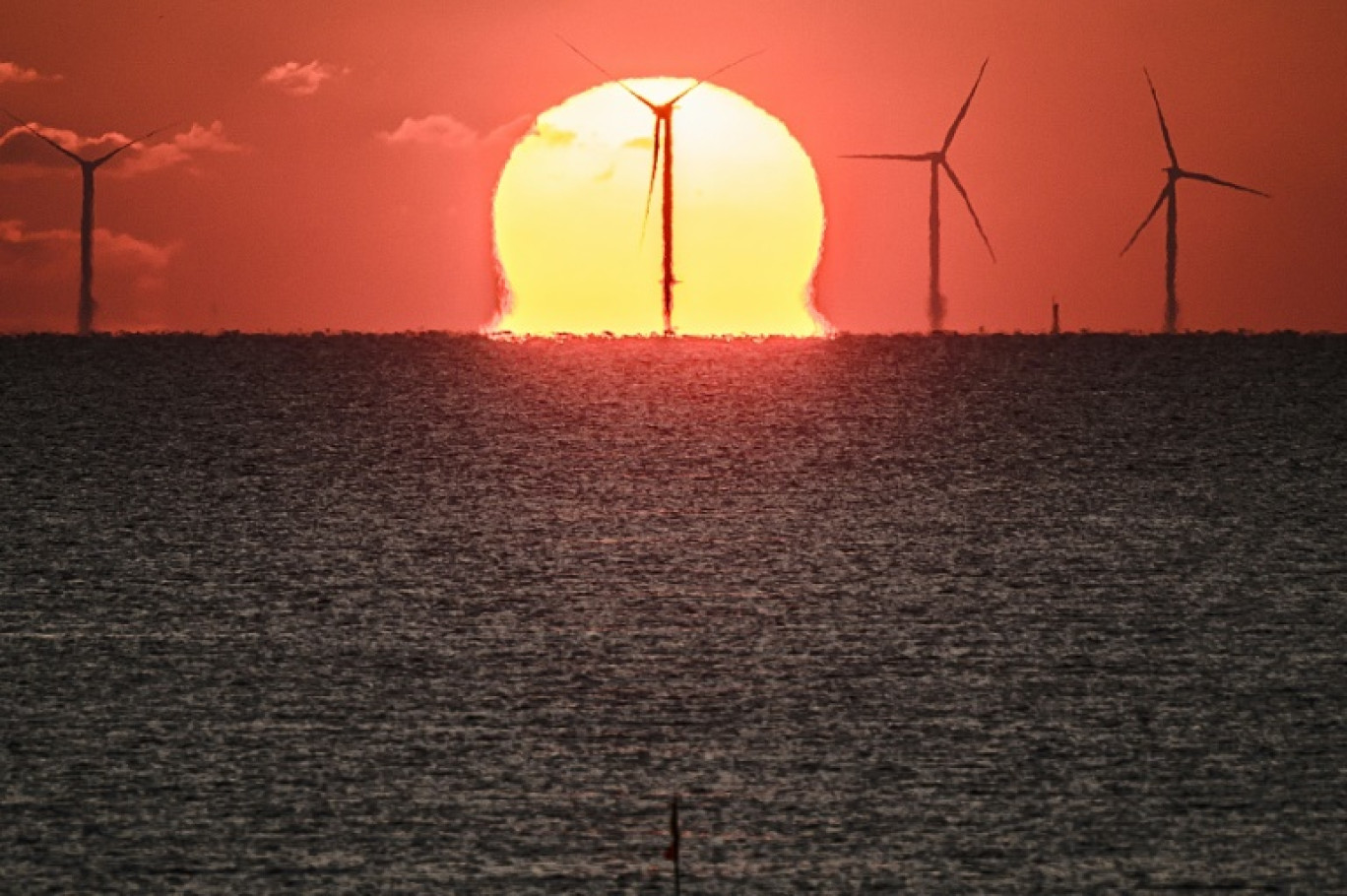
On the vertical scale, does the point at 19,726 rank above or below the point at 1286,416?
below

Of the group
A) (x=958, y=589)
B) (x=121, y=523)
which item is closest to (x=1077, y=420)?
(x=958, y=589)

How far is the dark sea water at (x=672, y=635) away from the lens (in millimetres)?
9773

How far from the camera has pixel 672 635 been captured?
1348 centimetres

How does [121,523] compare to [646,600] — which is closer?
[646,600]

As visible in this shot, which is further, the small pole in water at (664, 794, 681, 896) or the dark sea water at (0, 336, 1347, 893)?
the dark sea water at (0, 336, 1347, 893)

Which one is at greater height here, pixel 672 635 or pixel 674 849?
pixel 672 635

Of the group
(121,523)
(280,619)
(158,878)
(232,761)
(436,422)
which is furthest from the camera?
(436,422)

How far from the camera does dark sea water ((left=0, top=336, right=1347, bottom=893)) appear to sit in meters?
9.77

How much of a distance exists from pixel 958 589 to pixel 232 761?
236 inches

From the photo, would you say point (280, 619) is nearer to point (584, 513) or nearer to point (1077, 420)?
point (584, 513)

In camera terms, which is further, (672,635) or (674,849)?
(672,635)

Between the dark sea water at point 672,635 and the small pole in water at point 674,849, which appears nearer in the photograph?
the small pole in water at point 674,849

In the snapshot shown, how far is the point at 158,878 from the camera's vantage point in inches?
365

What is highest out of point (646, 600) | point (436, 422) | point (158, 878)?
point (436, 422)
